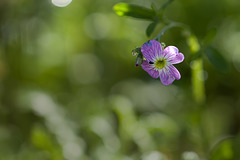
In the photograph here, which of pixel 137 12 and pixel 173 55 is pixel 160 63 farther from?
pixel 137 12

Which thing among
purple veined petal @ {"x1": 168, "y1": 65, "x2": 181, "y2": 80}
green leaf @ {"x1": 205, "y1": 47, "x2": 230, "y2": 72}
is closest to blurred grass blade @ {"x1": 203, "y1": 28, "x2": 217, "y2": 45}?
green leaf @ {"x1": 205, "y1": 47, "x2": 230, "y2": 72}

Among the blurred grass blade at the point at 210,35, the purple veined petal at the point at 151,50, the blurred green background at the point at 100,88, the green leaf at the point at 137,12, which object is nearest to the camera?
the purple veined petal at the point at 151,50

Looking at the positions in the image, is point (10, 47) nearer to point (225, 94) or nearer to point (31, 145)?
point (31, 145)

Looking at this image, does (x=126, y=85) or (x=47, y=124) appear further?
(x=126, y=85)

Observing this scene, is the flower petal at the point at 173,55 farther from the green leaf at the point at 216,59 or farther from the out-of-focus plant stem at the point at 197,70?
the green leaf at the point at 216,59

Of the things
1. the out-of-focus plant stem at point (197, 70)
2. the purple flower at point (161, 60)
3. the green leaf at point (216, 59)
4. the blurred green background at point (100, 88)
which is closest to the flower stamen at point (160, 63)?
the purple flower at point (161, 60)

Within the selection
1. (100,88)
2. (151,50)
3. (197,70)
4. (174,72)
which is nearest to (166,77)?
(174,72)

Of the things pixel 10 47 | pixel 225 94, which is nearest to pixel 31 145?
pixel 10 47
